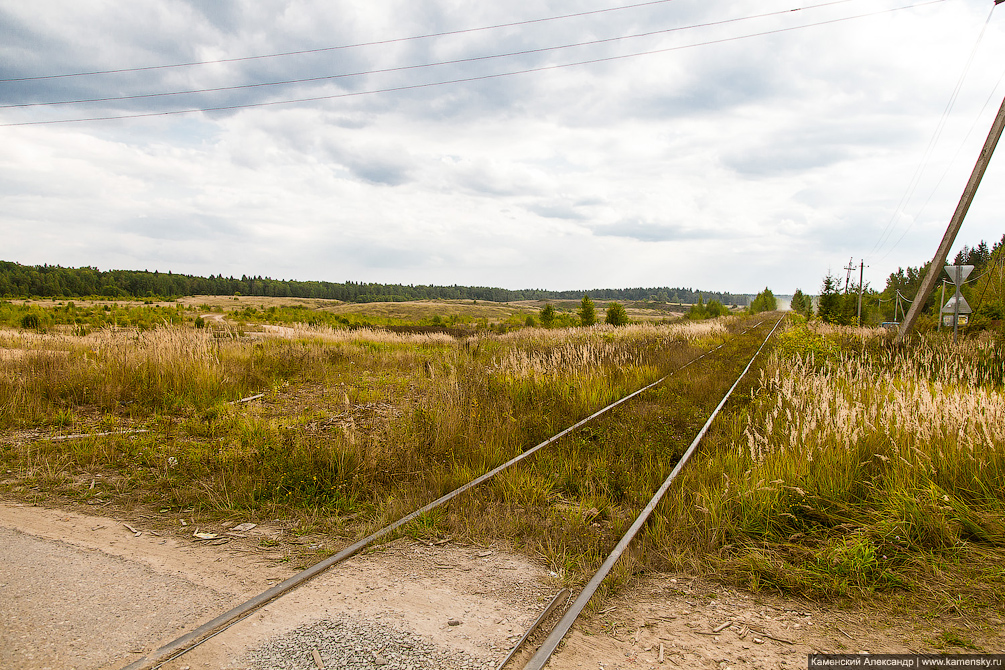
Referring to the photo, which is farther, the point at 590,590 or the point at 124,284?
the point at 124,284

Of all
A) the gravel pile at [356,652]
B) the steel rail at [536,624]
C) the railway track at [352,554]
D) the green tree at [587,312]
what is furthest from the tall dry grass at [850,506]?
the green tree at [587,312]

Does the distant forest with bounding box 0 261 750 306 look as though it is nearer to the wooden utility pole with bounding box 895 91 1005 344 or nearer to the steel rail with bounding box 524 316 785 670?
the wooden utility pole with bounding box 895 91 1005 344

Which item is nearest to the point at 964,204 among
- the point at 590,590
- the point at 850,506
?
the point at 850,506

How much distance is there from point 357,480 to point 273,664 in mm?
2638

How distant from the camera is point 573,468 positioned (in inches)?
221

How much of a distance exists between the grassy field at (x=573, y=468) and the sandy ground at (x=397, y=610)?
298 mm

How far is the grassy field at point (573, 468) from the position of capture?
3699 millimetres

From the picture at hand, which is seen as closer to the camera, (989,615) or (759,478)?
(989,615)

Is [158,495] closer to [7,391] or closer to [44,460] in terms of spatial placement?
[44,460]

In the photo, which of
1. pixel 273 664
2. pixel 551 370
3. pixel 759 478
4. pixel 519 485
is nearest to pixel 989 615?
pixel 759 478

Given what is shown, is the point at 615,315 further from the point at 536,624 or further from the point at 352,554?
the point at 536,624

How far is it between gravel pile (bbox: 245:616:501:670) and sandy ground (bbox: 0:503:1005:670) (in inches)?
2.5

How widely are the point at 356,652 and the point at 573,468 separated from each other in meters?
3.34

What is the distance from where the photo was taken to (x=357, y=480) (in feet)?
17.1
